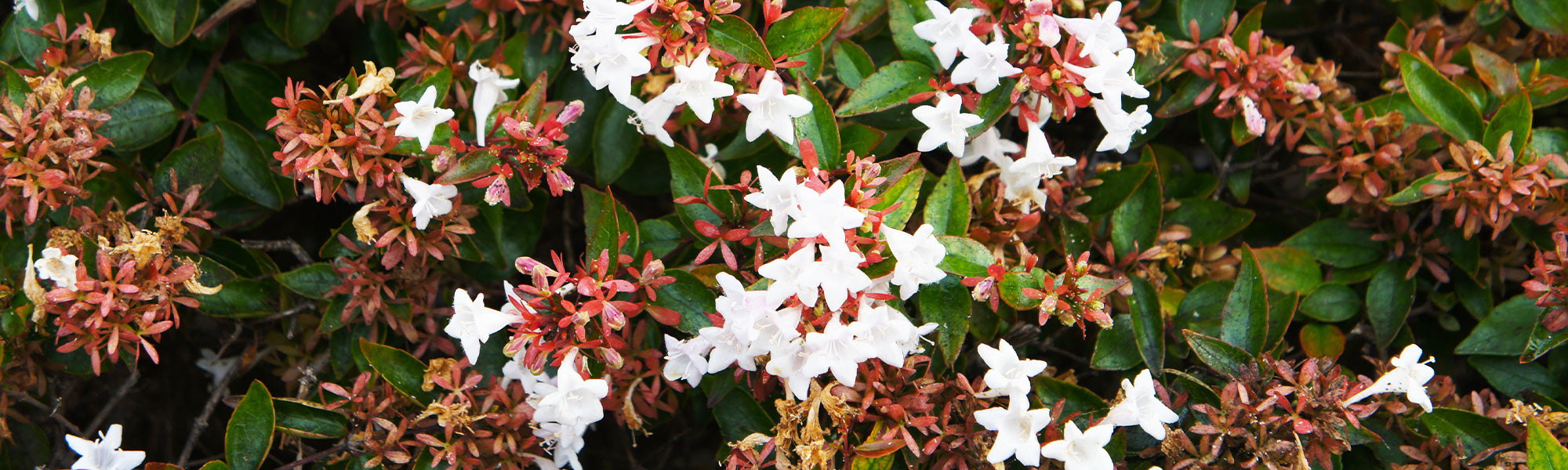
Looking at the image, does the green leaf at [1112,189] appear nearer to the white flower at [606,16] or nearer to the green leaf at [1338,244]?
the green leaf at [1338,244]

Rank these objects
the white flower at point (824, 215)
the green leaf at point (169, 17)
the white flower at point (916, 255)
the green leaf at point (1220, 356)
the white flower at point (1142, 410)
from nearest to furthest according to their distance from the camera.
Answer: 1. the white flower at point (824, 215)
2. the white flower at point (916, 255)
3. the white flower at point (1142, 410)
4. the green leaf at point (1220, 356)
5. the green leaf at point (169, 17)

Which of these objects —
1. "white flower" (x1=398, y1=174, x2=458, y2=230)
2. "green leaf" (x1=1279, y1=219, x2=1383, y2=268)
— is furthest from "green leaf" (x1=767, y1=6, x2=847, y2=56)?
"green leaf" (x1=1279, y1=219, x2=1383, y2=268)

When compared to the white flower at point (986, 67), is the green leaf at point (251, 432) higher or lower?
lower

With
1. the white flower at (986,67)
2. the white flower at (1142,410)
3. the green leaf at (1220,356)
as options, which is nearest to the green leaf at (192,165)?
the white flower at (986,67)

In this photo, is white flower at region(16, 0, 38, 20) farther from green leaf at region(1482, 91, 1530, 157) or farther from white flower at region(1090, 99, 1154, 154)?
green leaf at region(1482, 91, 1530, 157)

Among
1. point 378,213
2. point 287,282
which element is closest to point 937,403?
point 378,213

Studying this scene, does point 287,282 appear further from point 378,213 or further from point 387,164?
point 387,164

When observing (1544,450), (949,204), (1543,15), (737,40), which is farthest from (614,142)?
(1543,15)
